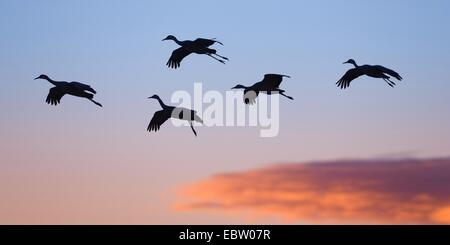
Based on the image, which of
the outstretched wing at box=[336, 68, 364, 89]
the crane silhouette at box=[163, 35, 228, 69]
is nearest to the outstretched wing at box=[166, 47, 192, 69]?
the crane silhouette at box=[163, 35, 228, 69]

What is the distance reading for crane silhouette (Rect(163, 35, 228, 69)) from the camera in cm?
2772

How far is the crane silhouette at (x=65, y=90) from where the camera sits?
27503 millimetres

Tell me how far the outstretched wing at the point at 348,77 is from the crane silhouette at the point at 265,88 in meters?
2.80

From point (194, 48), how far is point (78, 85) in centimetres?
443

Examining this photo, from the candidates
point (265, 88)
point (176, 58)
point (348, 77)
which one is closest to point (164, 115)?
point (176, 58)

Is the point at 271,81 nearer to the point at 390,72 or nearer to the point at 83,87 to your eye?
the point at 390,72

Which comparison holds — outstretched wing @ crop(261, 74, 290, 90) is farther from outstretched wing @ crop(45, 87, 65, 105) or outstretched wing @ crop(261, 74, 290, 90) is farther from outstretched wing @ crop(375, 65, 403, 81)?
outstretched wing @ crop(45, 87, 65, 105)

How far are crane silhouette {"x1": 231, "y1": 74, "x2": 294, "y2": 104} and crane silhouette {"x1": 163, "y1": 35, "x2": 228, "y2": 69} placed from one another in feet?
5.14

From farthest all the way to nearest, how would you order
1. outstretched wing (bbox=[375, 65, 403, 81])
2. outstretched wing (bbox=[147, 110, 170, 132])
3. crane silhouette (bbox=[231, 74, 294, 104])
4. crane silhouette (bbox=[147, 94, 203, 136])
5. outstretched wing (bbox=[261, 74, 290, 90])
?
outstretched wing (bbox=[147, 110, 170, 132])
crane silhouette (bbox=[147, 94, 203, 136])
crane silhouette (bbox=[231, 74, 294, 104])
outstretched wing (bbox=[261, 74, 290, 90])
outstretched wing (bbox=[375, 65, 403, 81])

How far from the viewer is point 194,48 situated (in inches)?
Answer: 1139

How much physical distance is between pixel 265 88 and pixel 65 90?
7.28m
